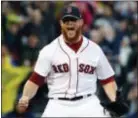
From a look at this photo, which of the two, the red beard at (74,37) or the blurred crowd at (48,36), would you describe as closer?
the red beard at (74,37)

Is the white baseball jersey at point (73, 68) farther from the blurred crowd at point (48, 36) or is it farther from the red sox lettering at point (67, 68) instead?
the blurred crowd at point (48, 36)

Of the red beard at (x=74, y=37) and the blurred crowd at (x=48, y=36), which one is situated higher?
the red beard at (x=74, y=37)

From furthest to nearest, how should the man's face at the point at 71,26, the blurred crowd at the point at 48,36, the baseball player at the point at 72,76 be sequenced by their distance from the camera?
the blurred crowd at the point at 48,36 → the baseball player at the point at 72,76 → the man's face at the point at 71,26

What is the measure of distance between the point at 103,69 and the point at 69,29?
1.66 ft

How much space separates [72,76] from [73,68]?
2.8 inches

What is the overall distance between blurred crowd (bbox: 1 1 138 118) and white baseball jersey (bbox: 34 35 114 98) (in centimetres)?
207

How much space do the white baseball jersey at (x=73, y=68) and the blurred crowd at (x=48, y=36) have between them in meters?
2.07

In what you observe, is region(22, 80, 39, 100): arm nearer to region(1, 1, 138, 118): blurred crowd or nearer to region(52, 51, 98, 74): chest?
region(52, 51, 98, 74): chest

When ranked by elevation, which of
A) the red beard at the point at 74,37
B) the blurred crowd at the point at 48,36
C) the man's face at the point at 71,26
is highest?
the man's face at the point at 71,26

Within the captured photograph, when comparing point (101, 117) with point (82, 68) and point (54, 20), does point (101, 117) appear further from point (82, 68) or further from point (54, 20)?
point (54, 20)

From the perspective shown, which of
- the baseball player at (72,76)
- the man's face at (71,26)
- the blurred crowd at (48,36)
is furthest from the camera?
the blurred crowd at (48,36)

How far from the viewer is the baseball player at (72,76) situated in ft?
16.9

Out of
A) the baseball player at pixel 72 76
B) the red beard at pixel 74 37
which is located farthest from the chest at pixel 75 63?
the red beard at pixel 74 37

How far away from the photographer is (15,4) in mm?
→ 7527
